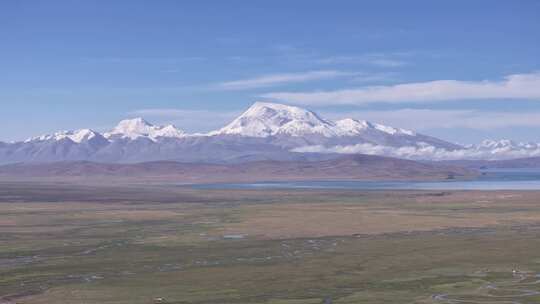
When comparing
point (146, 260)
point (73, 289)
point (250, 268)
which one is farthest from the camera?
point (146, 260)

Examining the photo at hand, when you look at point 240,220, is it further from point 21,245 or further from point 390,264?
point 390,264

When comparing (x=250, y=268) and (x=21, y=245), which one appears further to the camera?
(x=21, y=245)

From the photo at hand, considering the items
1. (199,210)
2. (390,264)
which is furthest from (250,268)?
(199,210)

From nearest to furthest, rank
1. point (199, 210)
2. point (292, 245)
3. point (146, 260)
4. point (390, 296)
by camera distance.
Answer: point (390, 296) → point (146, 260) → point (292, 245) → point (199, 210)

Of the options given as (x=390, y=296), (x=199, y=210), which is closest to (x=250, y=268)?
(x=390, y=296)

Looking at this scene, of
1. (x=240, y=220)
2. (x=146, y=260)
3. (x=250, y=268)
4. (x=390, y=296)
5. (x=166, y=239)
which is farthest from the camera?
(x=240, y=220)

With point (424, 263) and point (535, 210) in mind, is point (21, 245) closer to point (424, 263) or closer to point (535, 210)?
point (424, 263)
